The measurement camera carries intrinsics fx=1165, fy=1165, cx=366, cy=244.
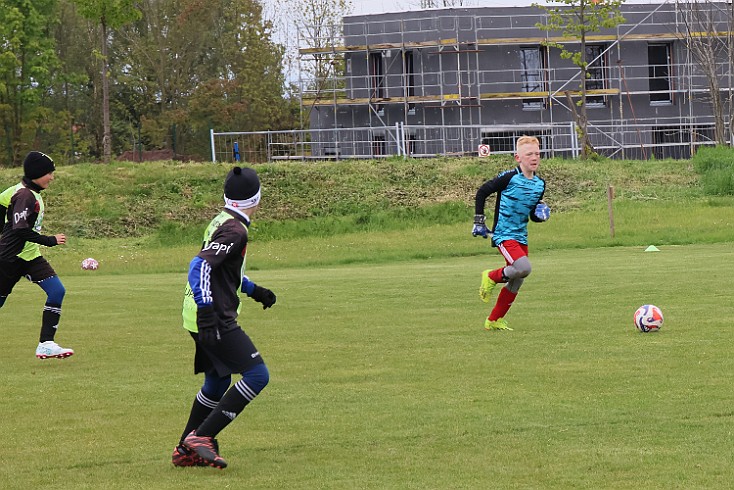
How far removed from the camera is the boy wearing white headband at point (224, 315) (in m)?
7.65

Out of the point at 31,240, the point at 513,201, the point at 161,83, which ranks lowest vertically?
the point at 31,240

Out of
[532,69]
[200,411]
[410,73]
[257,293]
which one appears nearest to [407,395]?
[257,293]

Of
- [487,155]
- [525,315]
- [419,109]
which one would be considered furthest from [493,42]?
[525,315]

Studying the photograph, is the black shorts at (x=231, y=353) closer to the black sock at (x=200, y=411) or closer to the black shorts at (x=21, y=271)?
the black sock at (x=200, y=411)

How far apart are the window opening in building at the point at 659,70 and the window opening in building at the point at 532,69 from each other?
20.0 feet

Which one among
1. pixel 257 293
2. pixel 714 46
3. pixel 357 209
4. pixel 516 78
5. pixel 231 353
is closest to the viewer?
pixel 231 353

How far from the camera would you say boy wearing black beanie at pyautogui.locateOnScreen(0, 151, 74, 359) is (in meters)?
12.6

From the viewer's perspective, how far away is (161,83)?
2869 inches

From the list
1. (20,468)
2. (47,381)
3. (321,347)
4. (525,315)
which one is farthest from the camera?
(525,315)

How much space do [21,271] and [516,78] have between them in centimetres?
5217

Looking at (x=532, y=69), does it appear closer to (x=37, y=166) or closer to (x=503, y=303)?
(x=503, y=303)

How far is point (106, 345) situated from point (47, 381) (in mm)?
2512

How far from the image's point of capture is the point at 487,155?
4703 centimetres

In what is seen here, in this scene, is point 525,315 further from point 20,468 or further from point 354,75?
point 354,75
